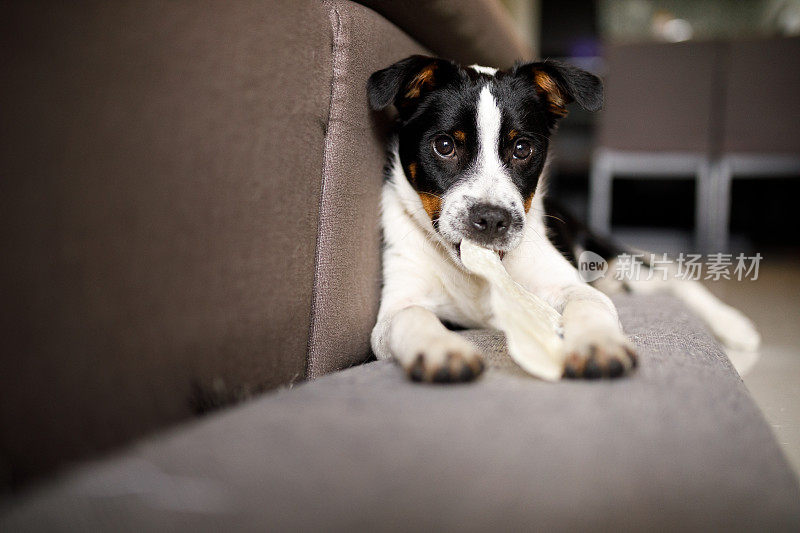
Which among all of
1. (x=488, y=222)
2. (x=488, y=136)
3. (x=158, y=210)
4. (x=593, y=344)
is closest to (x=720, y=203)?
(x=488, y=136)

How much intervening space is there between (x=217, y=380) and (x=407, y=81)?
0.94 metres

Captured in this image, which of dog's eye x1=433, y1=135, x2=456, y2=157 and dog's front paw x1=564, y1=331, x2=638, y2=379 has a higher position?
dog's eye x1=433, y1=135, x2=456, y2=157

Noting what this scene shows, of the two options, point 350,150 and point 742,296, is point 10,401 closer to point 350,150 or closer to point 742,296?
point 350,150

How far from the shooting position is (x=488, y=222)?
1.58 meters

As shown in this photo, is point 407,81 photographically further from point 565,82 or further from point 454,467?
point 454,467

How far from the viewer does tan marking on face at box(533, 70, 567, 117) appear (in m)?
1.87

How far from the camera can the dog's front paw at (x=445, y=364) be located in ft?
3.59

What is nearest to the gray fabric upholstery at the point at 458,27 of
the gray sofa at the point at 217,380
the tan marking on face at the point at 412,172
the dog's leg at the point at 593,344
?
the tan marking on face at the point at 412,172

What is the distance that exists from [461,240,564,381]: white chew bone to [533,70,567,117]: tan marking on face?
2.57 ft

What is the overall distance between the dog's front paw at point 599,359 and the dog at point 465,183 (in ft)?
1.01

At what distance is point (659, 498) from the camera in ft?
2.47

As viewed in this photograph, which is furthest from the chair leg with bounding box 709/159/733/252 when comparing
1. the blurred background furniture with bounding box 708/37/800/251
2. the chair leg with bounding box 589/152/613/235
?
the chair leg with bounding box 589/152/613/235

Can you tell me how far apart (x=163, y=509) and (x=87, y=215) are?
41 centimetres

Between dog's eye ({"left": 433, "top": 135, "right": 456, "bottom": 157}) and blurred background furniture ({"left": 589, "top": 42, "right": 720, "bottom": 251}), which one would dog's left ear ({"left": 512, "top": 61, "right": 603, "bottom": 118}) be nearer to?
dog's eye ({"left": 433, "top": 135, "right": 456, "bottom": 157})
